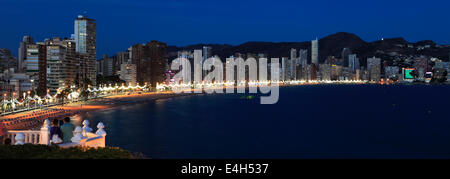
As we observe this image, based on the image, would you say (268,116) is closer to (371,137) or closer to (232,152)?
(371,137)

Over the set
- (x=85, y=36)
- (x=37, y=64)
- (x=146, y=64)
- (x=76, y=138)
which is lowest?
(x=76, y=138)

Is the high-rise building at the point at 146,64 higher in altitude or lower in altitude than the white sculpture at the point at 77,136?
higher

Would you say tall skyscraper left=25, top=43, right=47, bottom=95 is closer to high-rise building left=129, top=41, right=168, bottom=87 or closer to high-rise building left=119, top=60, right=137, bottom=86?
high-rise building left=119, top=60, right=137, bottom=86

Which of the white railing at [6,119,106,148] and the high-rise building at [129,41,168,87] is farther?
the high-rise building at [129,41,168,87]

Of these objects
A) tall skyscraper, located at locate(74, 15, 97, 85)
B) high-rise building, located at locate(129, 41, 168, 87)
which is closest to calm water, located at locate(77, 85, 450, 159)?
tall skyscraper, located at locate(74, 15, 97, 85)

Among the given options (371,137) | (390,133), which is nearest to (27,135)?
(371,137)

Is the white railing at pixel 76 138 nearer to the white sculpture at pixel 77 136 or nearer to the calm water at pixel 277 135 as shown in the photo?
the white sculpture at pixel 77 136

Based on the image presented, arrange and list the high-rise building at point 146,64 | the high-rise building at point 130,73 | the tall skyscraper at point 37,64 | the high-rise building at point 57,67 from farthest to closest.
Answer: the high-rise building at point 146,64 < the high-rise building at point 130,73 < the high-rise building at point 57,67 < the tall skyscraper at point 37,64

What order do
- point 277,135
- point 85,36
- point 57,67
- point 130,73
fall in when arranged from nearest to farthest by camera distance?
point 277,135 → point 57,67 → point 85,36 → point 130,73

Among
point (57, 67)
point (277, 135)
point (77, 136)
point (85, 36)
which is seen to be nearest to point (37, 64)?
point (57, 67)

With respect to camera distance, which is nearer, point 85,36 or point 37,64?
point 37,64

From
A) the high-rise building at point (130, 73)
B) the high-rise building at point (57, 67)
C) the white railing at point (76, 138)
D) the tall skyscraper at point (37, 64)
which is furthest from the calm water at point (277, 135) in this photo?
the high-rise building at point (130, 73)

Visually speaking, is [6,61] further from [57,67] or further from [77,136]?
A: [77,136]
